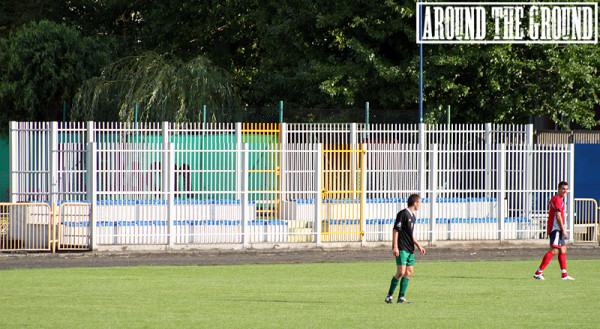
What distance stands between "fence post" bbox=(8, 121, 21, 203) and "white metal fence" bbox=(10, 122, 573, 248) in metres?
0.02

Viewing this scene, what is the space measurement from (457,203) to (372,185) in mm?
2067

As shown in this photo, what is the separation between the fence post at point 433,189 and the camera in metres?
18.2

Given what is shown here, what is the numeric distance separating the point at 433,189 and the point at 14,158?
9363 millimetres

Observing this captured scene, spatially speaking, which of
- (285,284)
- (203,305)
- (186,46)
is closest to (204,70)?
(186,46)

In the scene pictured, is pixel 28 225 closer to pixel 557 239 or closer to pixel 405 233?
pixel 405 233

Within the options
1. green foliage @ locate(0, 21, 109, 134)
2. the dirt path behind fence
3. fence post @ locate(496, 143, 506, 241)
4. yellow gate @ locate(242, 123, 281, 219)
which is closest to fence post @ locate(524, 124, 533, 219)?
fence post @ locate(496, 143, 506, 241)

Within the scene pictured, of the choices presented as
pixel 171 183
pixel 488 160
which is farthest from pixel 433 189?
pixel 171 183

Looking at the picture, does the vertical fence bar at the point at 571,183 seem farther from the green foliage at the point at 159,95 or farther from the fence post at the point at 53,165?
the fence post at the point at 53,165

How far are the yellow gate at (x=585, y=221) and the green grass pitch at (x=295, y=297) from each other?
13.1 feet

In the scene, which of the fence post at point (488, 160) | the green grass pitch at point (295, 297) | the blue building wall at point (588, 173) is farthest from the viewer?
the blue building wall at point (588, 173)

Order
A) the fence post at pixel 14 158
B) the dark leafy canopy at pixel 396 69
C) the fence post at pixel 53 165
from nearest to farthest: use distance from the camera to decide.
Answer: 1. the fence post at pixel 53 165
2. the fence post at pixel 14 158
3. the dark leafy canopy at pixel 396 69

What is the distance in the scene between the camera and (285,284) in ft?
42.0

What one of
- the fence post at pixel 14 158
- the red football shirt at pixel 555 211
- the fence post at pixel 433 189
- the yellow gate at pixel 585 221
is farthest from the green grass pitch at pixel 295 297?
the yellow gate at pixel 585 221

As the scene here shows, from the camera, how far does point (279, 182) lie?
1797cm
